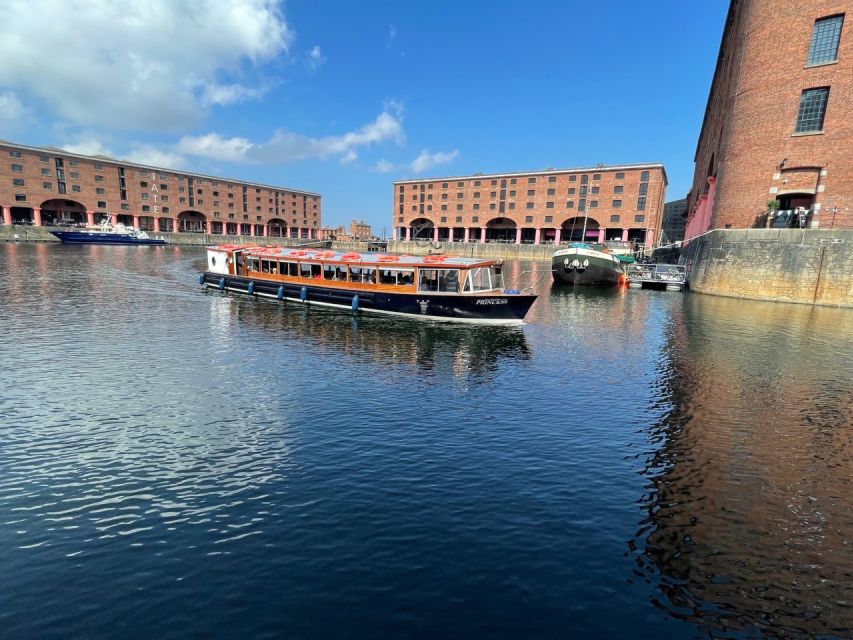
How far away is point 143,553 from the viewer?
7.95 meters

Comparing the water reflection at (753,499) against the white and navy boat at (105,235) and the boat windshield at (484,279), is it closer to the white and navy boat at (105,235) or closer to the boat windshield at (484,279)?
the boat windshield at (484,279)

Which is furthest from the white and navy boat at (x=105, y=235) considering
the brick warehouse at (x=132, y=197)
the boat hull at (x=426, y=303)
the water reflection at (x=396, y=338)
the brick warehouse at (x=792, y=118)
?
the brick warehouse at (x=792, y=118)

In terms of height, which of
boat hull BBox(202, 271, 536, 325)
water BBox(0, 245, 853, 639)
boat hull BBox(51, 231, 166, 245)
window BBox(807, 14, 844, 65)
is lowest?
water BBox(0, 245, 853, 639)

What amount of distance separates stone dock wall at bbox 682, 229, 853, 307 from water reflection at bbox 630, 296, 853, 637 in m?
21.7

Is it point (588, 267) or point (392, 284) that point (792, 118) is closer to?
point (588, 267)

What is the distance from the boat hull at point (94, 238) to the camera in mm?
97312

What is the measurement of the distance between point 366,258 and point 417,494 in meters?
24.4

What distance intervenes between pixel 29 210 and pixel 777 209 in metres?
141

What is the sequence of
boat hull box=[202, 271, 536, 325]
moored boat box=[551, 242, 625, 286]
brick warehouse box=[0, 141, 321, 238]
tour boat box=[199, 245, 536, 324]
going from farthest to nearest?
1. brick warehouse box=[0, 141, 321, 238]
2. moored boat box=[551, 242, 625, 286]
3. tour boat box=[199, 245, 536, 324]
4. boat hull box=[202, 271, 536, 325]

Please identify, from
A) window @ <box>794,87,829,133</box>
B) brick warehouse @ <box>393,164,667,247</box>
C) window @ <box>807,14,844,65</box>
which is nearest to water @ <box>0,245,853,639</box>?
window @ <box>794,87,829,133</box>

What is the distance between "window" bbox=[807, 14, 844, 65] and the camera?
1500 inches

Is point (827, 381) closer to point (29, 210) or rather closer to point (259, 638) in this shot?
point (259, 638)

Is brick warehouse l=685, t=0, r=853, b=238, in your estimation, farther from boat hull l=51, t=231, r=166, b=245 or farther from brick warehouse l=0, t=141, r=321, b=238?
brick warehouse l=0, t=141, r=321, b=238

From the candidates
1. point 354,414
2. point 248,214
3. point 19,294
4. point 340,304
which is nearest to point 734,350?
point 354,414
